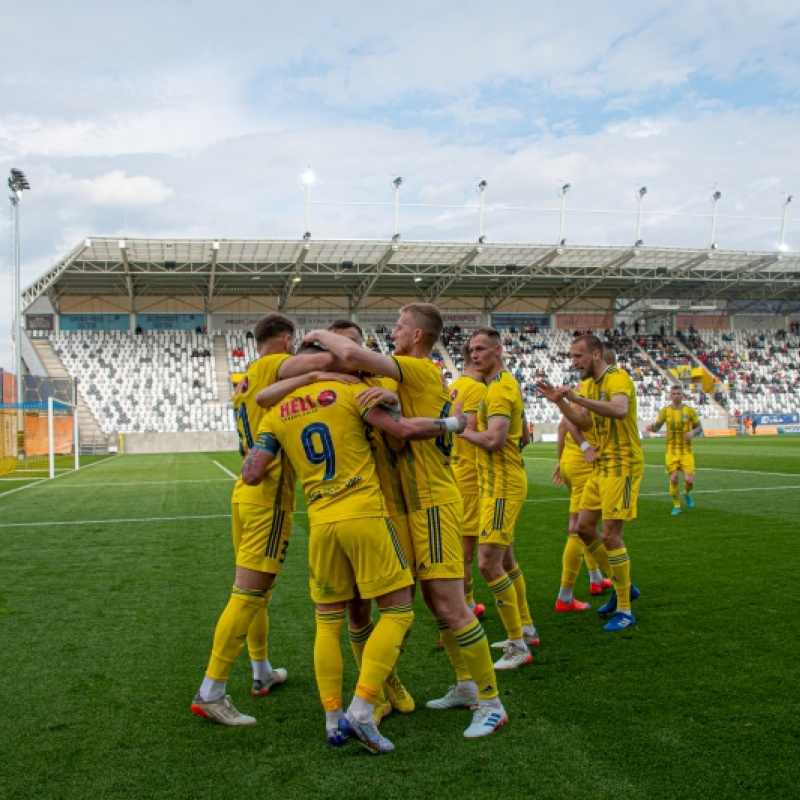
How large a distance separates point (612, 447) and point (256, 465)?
10.2 ft

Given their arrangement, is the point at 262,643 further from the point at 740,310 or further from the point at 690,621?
the point at 740,310

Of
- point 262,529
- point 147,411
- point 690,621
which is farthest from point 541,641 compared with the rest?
point 147,411

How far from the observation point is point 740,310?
55562 mm

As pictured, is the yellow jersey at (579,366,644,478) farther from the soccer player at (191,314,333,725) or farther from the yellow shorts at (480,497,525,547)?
the soccer player at (191,314,333,725)

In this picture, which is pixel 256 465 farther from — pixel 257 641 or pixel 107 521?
pixel 107 521

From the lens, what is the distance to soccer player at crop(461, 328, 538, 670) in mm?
4828

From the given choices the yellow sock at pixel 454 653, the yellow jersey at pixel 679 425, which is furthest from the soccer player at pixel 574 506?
the yellow jersey at pixel 679 425

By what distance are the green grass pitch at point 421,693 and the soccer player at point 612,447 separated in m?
0.41

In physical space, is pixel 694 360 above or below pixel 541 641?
above

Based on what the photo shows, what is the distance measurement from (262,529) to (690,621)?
3.38 metres

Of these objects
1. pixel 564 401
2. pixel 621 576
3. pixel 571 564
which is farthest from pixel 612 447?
pixel 571 564

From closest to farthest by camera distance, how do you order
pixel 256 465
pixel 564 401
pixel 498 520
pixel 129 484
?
pixel 256 465, pixel 498 520, pixel 564 401, pixel 129 484

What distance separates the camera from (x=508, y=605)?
4.86 m

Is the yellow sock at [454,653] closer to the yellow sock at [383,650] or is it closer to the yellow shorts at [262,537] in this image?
the yellow sock at [383,650]
